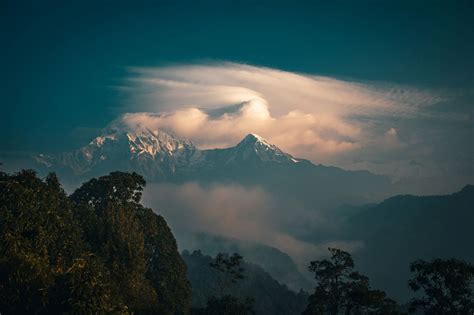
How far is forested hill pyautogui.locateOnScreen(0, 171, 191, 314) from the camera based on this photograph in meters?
32.1

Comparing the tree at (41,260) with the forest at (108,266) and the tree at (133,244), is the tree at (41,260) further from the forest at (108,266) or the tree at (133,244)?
the tree at (133,244)

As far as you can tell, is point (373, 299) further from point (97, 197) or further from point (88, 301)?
point (97, 197)

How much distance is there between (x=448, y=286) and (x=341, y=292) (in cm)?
1746

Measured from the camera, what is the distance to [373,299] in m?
47.2

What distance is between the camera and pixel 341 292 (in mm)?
55125

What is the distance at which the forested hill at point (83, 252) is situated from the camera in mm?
32125

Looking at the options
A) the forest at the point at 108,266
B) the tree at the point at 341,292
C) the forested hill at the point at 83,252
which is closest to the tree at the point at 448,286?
the forest at the point at 108,266

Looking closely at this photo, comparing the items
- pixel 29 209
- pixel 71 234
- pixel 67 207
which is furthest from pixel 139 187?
pixel 29 209

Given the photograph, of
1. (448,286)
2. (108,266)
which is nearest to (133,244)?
(108,266)

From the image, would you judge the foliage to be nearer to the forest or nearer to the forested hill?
the forest

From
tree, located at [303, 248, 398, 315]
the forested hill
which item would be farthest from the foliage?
tree, located at [303, 248, 398, 315]

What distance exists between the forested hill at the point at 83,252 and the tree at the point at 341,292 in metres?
20.3

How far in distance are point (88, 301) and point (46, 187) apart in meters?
22.4

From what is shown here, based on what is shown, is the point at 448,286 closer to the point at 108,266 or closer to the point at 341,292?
the point at 341,292
